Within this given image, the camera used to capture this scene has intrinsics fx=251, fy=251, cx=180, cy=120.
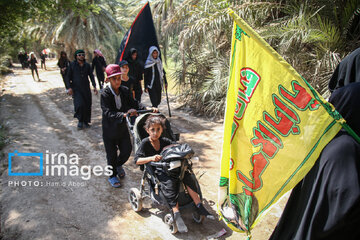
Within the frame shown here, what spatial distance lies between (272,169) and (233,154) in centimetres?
28

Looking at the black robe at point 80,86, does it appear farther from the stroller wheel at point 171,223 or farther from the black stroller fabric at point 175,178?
the stroller wheel at point 171,223

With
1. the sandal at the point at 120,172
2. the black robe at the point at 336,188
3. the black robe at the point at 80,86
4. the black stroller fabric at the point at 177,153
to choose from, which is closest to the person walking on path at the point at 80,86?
the black robe at the point at 80,86

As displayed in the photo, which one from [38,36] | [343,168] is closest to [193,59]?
[343,168]

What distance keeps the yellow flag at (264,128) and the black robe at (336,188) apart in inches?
3.5

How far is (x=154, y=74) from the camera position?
23.4 feet

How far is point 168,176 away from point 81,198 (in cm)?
165

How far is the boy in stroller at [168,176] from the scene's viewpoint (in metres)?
3.00

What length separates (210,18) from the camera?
6945 millimetres

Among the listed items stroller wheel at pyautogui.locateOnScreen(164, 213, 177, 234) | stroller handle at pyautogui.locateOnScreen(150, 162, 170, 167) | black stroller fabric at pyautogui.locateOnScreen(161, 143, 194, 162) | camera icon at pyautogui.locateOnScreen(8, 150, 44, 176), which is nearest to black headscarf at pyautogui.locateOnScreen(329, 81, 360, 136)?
black stroller fabric at pyautogui.locateOnScreen(161, 143, 194, 162)

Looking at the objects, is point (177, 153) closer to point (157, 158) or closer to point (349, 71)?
point (157, 158)

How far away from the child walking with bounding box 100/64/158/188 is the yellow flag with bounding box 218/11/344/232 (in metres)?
2.06

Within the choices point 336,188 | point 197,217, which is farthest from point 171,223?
point 336,188

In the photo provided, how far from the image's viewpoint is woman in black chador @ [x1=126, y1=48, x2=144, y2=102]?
680cm

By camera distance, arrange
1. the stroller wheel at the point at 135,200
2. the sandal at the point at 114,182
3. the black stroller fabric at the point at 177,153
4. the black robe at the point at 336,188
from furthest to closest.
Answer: the sandal at the point at 114,182 → the stroller wheel at the point at 135,200 → the black stroller fabric at the point at 177,153 → the black robe at the point at 336,188
